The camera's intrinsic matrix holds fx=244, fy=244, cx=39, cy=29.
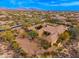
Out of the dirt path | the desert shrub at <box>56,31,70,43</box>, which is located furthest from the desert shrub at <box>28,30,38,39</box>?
the desert shrub at <box>56,31,70,43</box>

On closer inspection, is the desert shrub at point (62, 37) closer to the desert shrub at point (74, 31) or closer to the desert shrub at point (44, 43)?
the desert shrub at point (74, 31)

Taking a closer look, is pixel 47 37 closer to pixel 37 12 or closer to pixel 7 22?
pixel 37 12

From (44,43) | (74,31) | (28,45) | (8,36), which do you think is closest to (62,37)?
(74,31)

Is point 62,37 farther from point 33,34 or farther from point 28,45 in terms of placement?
point 28,45

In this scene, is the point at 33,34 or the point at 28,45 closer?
the point at 28,45

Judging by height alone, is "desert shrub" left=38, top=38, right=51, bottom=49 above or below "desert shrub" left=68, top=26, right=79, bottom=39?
below

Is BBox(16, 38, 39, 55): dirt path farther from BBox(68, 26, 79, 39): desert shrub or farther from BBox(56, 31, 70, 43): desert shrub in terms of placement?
BBox(68, 26, 79, 39): desert shrub

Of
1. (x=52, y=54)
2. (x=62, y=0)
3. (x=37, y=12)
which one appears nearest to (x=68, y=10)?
(x=62, y=0)

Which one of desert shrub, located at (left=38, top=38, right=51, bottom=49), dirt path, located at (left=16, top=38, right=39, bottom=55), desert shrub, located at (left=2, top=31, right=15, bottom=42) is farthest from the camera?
desert shrub, located at (left=2, top=31, right=15, bottom=42)

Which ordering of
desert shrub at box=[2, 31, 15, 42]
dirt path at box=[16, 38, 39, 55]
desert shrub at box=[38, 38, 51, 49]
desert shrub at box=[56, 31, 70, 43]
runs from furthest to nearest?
desert shrub at box=[56, 31, 70, 43], desert shrub at box=[2, 31, 15, 42], desert shrub at box=[38, 38, 51, 49], dirt path at box=[16, 38, 39, 55]

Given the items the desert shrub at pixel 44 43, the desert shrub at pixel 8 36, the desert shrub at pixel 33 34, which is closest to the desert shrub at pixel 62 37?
the desert shrub at pixel 44 43

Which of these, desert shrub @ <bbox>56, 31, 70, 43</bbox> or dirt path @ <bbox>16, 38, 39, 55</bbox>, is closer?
dirt path @ <bbox>16, 38, 39, 55</bbox>

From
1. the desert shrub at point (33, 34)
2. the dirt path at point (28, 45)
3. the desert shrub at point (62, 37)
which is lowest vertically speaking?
the dirt path at point (28, 45)
